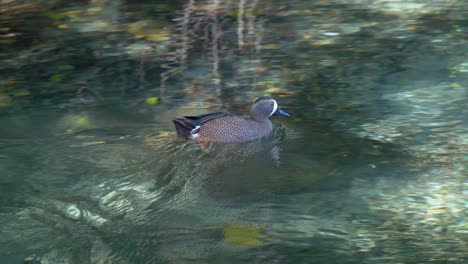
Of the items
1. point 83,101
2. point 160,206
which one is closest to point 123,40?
point 83,101

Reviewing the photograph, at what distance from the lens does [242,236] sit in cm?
636

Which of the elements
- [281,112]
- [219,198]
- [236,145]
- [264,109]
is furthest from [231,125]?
[219,198]

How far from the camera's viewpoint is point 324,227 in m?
6.50

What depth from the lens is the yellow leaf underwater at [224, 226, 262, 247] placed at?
6254 mm

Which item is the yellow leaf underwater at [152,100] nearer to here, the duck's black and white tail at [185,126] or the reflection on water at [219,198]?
the reflection on water at [219,198]

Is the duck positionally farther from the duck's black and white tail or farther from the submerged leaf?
the submerged leaf

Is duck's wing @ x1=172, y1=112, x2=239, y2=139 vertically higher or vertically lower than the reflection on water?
higher

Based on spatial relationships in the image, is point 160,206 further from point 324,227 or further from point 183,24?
point 183,24

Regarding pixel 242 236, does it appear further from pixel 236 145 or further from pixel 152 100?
pixel 152 100

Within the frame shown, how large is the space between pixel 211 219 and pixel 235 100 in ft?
9.08

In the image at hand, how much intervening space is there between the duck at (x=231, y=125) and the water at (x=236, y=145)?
0.15 m

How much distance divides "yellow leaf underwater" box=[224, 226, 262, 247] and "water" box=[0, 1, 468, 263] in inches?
0.6

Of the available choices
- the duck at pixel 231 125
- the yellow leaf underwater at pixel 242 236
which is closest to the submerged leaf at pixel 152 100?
the duck at pixel 231 125

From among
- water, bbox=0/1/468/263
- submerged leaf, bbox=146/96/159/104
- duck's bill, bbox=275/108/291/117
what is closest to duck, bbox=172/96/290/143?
duck's bill, bbox=275/108/291/117
